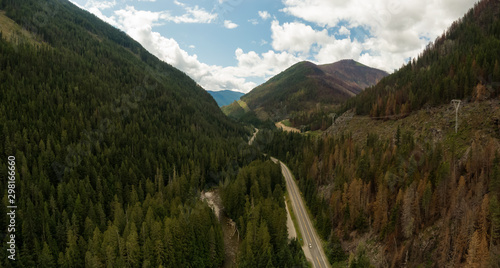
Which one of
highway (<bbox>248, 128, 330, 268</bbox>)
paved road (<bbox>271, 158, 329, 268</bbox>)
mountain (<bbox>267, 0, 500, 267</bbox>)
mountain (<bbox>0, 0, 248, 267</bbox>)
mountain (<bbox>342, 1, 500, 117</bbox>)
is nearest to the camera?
mountain (<bbox>267, 0, 500, 267</bbox>)

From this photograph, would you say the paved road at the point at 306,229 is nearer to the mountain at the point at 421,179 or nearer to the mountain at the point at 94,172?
the mountain at the point at 421,179

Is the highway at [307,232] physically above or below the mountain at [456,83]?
below

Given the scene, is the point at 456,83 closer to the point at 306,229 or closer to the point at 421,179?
the point at 421,179

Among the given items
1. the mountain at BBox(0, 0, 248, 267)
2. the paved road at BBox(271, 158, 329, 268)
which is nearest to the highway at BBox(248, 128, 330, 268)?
the paved road at BBox(271, 158, 329, 268)

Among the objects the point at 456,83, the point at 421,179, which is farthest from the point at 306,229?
the point at 456,83

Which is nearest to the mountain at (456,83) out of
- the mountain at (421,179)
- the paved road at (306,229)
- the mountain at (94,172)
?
the mountain at (421,179)

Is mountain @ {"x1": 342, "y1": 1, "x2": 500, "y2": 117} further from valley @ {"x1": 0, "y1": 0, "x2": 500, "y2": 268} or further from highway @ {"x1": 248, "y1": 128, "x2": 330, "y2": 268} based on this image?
highway @ {"x1": 248, "y1": 128, "x2": 330, "y2": 268}

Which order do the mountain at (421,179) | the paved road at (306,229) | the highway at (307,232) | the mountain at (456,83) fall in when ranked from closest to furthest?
the mountain at (421,179)
the highway at (307,232)
the paved road at (306,229)
the mountain at (456,83)
